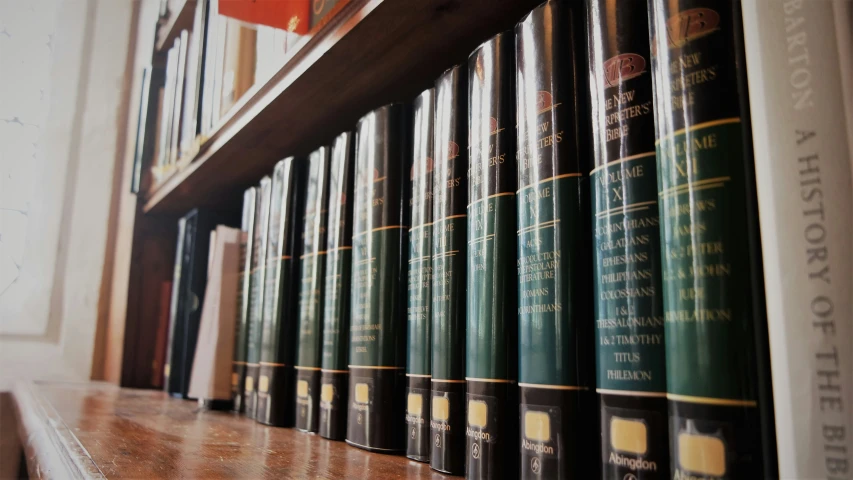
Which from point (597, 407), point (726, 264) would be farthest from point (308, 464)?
point (726, 264)

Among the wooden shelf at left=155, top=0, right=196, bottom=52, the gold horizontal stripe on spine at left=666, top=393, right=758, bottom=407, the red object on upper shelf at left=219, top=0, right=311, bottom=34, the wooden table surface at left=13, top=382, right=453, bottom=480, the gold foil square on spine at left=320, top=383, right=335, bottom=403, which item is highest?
the wooden shelf at left=155, top=0, right=196, bottom=52

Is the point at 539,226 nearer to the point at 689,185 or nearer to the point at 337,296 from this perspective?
the point at 689,185

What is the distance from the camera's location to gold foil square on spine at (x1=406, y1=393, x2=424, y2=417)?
0.52 metres

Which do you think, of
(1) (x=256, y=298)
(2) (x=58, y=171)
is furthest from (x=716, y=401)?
(2) (x=58, y=171)

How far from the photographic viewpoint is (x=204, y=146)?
96 centimetres

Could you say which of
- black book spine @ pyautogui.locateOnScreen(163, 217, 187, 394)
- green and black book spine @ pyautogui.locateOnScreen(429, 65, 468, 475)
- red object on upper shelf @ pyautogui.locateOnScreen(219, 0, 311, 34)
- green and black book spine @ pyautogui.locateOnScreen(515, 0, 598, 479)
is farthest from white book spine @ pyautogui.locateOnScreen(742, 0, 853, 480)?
black book spine @ pyautogui.locateOnScreen(163, 217, 187, 394)

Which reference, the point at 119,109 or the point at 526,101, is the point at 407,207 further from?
the point at 119,109

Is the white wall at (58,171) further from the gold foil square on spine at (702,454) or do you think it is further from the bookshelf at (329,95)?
the gold foil square on spine at (702,454)

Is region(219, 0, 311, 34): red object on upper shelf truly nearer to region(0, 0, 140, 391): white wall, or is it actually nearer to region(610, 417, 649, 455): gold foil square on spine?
region(610, 417, 649, 455): gold foil square on spine

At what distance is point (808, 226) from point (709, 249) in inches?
1.8

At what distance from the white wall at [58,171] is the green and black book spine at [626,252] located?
1.20 m

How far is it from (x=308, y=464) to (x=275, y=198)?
42cm

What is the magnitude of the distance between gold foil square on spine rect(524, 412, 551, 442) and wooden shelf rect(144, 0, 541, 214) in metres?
0.35

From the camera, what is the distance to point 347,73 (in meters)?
0.67
